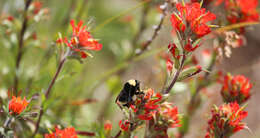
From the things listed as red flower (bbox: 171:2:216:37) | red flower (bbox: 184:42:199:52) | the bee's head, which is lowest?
the bee's head

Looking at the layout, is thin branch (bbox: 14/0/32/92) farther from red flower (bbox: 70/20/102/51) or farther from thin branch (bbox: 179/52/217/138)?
thin branch (bbox: 179/52/217/138)

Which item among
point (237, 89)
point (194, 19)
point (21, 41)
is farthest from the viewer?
point (21, 41)

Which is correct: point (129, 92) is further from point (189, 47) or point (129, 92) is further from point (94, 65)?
point (94, 65)

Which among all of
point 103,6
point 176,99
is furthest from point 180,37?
point 103,6

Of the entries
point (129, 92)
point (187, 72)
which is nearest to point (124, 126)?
point (129, 92)

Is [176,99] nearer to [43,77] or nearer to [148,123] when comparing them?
[43,77]

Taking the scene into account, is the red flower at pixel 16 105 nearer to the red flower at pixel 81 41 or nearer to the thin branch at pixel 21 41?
the red flower at pixel 81 41

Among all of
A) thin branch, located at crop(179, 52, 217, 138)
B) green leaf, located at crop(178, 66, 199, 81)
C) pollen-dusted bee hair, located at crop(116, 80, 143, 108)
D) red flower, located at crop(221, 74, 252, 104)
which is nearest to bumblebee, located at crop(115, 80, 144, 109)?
pollen-dusted bee hair, located at crop(116, 80, 143, 108)
